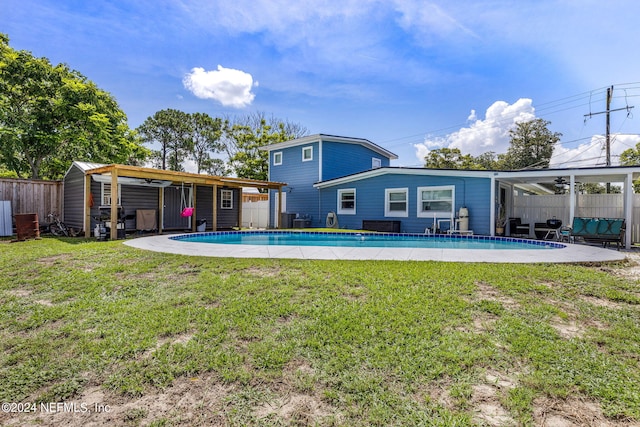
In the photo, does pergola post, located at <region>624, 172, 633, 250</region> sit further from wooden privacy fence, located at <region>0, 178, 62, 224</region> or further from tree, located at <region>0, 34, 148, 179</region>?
tree, located at <region>0, 34, 148, 179</region>

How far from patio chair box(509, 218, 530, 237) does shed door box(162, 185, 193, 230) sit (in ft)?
44.7

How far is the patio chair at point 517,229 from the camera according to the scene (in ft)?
42.7

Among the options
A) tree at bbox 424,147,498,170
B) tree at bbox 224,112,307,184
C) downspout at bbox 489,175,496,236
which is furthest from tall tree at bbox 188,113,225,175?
downspout at bbox 489,175,496,236

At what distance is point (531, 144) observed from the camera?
95.8 ft

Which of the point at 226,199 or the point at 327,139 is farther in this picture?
the point at 226,199

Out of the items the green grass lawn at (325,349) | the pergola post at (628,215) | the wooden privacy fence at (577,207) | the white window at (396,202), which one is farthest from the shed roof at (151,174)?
the pergola post at (628,215)

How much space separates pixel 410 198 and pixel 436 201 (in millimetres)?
1074

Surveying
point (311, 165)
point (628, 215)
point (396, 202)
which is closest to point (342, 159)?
point (311, 165)

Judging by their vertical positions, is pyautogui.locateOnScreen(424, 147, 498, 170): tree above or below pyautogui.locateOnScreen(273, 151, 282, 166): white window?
above

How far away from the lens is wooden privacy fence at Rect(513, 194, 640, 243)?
425 inches

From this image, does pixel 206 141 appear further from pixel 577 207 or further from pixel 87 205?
pixel 577 207

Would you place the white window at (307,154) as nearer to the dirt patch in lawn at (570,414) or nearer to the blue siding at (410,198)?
the blue siding at (410,198)

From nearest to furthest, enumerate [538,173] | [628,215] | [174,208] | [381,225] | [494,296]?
1. [494,296]
2. [628,215]
3. [538,173]
4. [381,225]
5. [174,208]

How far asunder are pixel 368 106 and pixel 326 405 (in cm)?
2097
